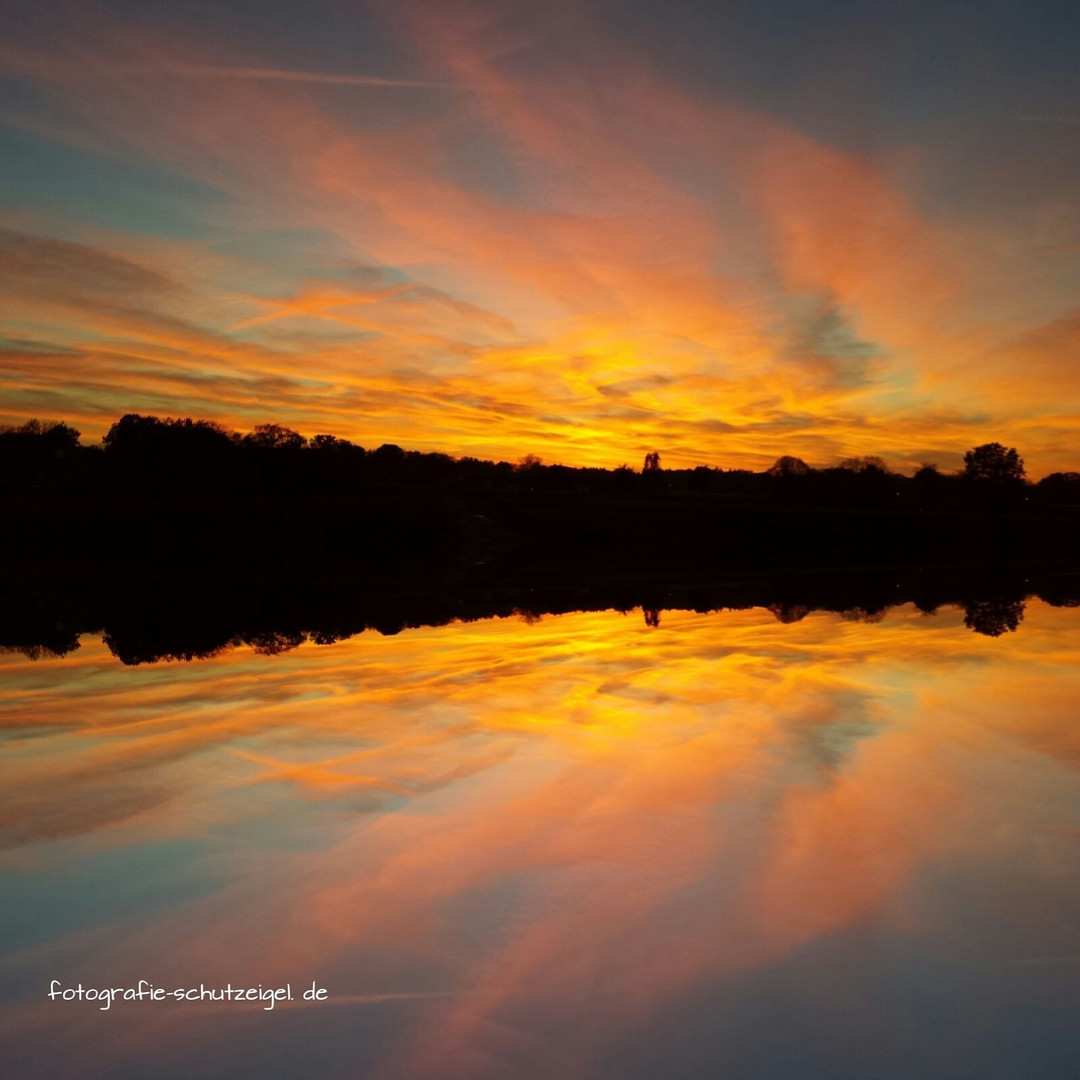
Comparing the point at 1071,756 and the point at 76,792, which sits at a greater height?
the point at 1071,756

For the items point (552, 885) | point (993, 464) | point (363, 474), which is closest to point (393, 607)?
point (552, 885)

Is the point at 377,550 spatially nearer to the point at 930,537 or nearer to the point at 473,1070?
the point at 930,537

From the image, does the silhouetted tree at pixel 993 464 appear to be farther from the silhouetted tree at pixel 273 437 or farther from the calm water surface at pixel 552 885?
the calm water surface at pixel 552 885

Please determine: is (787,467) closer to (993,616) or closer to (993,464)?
(993,464)

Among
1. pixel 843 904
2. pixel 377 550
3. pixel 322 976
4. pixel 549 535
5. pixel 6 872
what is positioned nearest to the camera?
pixel 322 976

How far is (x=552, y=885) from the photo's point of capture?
22.6 feet

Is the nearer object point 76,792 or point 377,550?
point 76,792

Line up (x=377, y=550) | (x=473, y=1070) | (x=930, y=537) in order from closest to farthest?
(x=473, y=1070) < (x=377, y=550) < (x=930, y=537)

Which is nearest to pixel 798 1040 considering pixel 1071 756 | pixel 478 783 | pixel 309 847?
pixel 309 847

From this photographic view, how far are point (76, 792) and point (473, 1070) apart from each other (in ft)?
20.6

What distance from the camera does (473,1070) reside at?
480 cm

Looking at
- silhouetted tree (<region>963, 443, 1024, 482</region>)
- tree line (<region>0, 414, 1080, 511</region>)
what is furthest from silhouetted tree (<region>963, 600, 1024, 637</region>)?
silhouetted tree (<region>963, 443, 1024, 482</region>)

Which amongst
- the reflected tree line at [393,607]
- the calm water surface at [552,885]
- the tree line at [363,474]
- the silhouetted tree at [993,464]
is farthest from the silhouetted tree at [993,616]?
the silhouetted tree at [993,464]

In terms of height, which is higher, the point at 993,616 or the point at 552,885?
the point at 993,616
